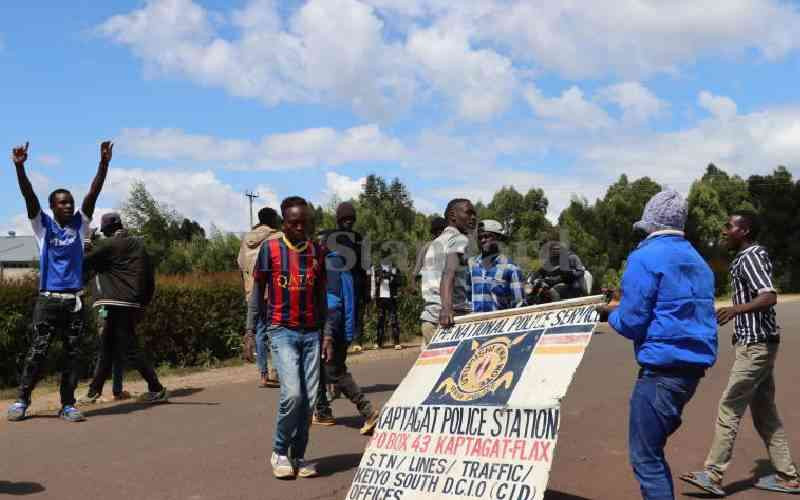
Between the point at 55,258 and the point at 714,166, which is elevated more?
the point at 714,166

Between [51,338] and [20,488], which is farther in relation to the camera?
[51,338]

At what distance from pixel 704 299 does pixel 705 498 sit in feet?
5.85

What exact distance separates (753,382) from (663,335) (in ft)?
5.78

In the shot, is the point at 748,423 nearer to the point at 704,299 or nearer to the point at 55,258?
the point at 704,299

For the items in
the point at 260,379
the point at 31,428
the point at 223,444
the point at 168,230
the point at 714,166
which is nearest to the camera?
the point at 223,444

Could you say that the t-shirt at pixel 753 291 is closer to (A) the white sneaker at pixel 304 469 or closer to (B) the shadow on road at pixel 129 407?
(A) the white sneaker at pixel 304 469

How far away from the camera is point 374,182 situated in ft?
149

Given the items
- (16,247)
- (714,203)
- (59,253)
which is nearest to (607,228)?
(714,203)

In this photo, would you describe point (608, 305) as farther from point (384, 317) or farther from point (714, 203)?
point (714, 203)

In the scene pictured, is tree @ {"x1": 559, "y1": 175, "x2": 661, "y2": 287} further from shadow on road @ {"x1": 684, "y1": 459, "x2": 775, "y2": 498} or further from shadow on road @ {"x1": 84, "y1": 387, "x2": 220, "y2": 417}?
shadow on road @ {"x1": 684, "y1": 459, "x2": 775, "y2": 498}

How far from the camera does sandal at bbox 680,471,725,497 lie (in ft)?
17.4

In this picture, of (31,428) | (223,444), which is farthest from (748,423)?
(31,428)

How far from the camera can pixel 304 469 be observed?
5.66m

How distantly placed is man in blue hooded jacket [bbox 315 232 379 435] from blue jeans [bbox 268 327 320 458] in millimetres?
1223
